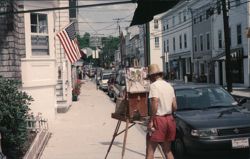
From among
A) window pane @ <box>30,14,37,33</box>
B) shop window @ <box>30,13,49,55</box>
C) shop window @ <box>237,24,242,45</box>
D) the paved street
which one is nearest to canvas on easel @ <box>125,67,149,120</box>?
the paved street

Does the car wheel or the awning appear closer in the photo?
the awning

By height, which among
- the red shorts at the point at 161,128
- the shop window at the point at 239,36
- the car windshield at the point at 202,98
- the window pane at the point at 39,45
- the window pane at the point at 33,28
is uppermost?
the shop window at the point at 239,36

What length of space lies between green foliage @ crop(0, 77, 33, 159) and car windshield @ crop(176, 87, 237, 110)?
3.36m

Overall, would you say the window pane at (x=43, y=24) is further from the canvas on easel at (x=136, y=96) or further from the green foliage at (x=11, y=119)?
the canvas on easel at (x=136, y=96)

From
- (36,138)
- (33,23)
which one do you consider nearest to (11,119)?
(36,138)

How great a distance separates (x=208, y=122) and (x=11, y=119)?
11.5 ft

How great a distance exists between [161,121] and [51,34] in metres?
10.5

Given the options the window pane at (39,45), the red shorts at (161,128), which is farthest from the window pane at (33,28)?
the red shorts at (161,128)

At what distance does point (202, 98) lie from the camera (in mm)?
10352

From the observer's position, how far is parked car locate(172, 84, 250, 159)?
27.8 feet

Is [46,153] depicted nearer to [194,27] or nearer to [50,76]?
[50,76]

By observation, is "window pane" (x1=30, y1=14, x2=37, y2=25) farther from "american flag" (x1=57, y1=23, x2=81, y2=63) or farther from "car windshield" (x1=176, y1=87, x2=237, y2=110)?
"car windshield" (x1=176, y1=87, x2=237, y2=110)

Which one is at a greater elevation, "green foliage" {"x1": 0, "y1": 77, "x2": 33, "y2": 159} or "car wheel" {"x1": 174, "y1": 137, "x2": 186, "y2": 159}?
"green foliage" {"x1": 0, "y1": 77, "x2": 33, "y2": 159}

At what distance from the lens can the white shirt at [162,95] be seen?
6930mm
